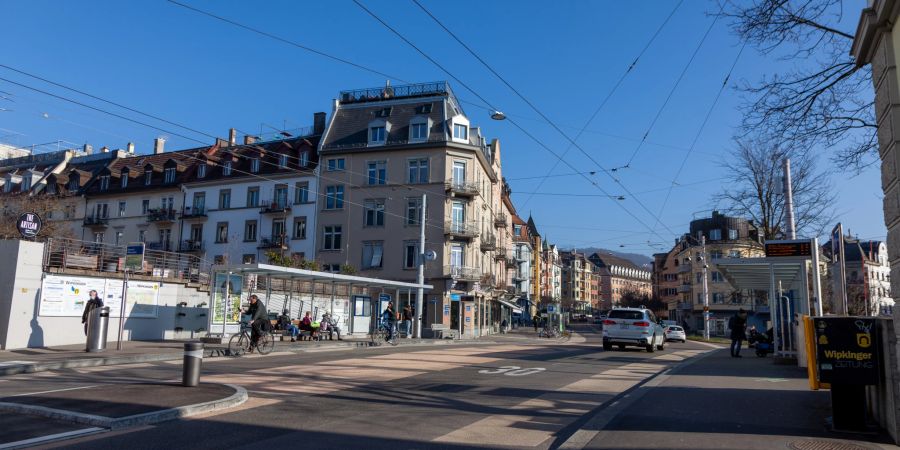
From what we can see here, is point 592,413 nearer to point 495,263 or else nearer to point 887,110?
point 887,110

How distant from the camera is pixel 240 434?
7480 mm

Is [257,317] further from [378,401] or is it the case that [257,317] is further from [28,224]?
[378,401]

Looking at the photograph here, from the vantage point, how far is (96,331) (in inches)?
734

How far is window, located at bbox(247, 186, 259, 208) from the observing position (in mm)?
52906

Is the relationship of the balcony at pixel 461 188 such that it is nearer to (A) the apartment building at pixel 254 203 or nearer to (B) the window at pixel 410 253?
(B) the window at pixel 410 253

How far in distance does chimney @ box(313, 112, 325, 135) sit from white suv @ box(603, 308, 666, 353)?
123 ft

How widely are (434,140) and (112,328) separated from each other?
96.2 feet

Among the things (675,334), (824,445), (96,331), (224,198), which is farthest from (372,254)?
(824,445)

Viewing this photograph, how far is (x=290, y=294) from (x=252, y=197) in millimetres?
25822

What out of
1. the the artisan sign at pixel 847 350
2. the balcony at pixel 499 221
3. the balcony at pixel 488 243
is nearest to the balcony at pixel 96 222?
the balcony at pixel 488 243

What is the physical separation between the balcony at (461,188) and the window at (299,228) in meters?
12.0

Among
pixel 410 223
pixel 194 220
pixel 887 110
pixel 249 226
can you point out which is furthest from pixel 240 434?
pixel 194 220

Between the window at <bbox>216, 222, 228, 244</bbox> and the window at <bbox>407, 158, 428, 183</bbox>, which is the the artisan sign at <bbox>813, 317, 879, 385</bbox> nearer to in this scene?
the window at <bbox>407, 158, 428, 183</bbox>

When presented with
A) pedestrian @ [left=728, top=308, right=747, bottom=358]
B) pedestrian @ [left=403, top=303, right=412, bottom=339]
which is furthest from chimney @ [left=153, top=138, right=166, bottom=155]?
pedestrian @ [left=728, top=308, right=747, bottom=358]
